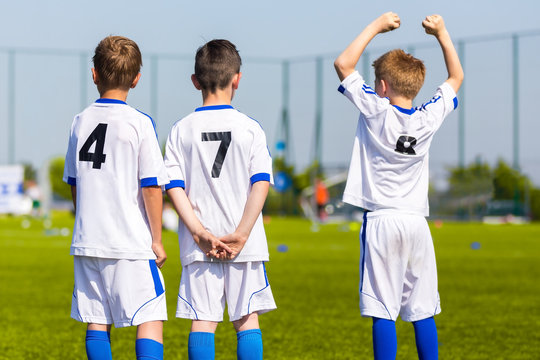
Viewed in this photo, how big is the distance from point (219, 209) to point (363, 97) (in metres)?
0.85

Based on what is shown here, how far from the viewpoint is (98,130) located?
3.30 m

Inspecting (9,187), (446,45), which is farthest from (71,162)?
(9,187)

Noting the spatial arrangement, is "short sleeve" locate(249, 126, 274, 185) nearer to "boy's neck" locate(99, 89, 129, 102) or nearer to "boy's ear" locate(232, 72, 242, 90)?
"boy's ear" locate(232, 72, 242, 90)

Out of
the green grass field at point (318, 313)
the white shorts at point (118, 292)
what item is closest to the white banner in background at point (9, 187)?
the green grass field at point (318, 313)

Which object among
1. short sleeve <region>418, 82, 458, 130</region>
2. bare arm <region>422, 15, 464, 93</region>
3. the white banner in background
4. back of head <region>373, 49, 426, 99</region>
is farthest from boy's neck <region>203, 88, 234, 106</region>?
the white banner in background

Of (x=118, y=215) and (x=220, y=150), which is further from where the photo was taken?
(x=220, y=150)

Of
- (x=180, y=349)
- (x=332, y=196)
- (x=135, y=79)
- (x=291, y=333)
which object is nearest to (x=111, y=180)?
(x=135, y=79)

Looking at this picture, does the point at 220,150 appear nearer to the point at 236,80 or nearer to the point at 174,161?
the point at 174,161

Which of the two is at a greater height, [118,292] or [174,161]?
[174,161]

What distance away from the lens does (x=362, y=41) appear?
3662 millimetres

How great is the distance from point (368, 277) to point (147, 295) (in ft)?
3.39

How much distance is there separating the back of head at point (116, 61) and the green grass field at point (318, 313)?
2.24m

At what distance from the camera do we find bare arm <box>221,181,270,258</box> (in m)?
3.36

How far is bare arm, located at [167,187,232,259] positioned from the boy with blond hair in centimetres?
13
